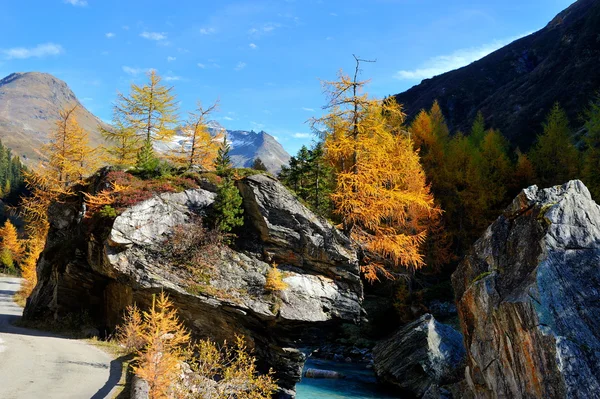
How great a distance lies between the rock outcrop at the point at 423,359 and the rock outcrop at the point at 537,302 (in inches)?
295

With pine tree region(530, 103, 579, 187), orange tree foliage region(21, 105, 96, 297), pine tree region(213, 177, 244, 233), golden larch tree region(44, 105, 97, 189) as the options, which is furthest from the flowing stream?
pine tree region(530, 103, 579, 187)

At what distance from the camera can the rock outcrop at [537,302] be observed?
351 inches

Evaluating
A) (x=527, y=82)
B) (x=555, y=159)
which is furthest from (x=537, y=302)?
(x=527, y=82)

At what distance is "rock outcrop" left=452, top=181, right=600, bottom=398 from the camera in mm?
8914

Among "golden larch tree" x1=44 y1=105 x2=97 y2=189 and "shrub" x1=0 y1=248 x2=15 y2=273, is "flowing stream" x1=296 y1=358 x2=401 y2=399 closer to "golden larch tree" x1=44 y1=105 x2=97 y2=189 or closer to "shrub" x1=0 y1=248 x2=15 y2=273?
"golden larch tree" x1=44 y1=105 x2=97 y2=189

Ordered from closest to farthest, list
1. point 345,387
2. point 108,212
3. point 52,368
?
point 52,368 → point 108,212 → point 345,387

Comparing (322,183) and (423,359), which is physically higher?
(322,183)

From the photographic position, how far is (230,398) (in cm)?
1037

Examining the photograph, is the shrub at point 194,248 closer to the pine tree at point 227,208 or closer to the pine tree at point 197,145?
the pine tree at point 227,208

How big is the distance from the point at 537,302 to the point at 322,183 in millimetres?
21542

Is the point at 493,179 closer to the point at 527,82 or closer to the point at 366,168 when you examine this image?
the point at 366,168

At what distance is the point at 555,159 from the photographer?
34688mm

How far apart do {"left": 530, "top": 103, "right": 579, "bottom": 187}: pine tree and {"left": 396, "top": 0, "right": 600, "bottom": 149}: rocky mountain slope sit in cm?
2351

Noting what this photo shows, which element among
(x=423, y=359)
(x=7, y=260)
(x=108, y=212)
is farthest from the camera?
(x=7, y=260)
